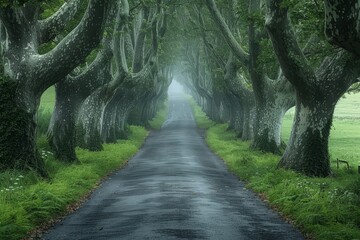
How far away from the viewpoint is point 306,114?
19.7 m

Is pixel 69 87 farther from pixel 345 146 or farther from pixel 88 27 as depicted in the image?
pixel 345 146

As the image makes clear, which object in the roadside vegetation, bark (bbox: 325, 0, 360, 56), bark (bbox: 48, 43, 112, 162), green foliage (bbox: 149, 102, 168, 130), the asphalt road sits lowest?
the asphalt road

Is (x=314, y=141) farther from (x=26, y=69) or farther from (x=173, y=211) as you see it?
(x=26, y=69)

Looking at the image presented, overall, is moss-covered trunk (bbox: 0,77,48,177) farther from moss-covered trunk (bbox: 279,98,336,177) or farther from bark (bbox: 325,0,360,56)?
bark (bbox: 325,0,360,56)

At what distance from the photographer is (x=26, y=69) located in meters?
16.6

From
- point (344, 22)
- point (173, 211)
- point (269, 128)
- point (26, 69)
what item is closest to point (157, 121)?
point (269, 128)

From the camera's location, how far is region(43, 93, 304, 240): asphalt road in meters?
10.5

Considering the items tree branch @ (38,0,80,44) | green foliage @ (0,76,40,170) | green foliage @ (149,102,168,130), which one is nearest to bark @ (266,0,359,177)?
tree branch @ (38,0,80,44)

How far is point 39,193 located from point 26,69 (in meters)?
4.86

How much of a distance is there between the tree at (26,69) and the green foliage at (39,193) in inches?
38.2

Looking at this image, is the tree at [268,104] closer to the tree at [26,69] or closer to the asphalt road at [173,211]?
the asphalt road at [173,211]

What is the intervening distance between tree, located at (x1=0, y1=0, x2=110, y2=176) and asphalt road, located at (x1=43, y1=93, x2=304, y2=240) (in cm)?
281

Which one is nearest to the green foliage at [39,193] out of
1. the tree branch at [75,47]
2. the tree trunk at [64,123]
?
the tree trunk at [64,123]

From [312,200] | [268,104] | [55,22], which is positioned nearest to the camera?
[312,200]
